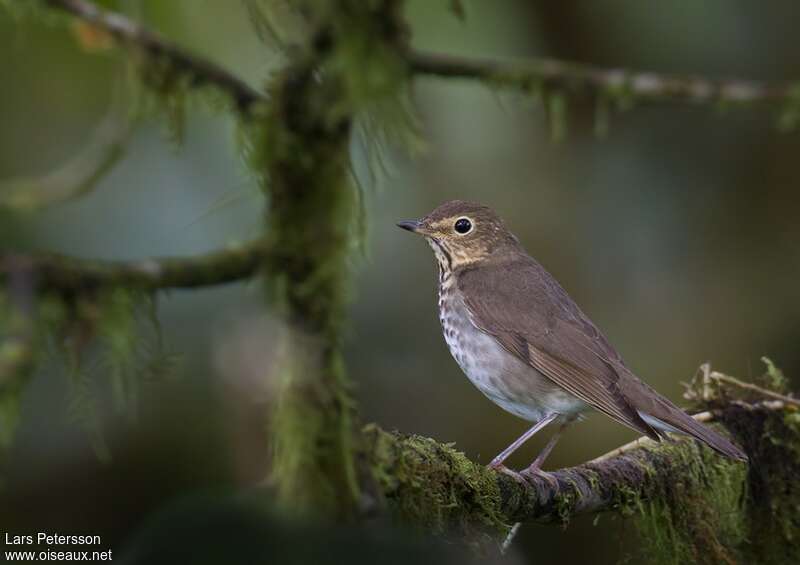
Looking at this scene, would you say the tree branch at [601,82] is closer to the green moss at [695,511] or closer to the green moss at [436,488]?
the green moss at [436,488]

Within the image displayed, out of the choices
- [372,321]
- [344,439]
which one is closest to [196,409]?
[372,321]

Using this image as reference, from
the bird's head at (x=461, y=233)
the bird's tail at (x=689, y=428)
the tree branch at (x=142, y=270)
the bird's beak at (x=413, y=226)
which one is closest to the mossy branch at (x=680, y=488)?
the bird's tail at (x=689, y=428)

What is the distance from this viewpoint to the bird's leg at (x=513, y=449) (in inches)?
159

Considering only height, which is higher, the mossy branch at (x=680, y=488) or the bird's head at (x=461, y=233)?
the bird's head at (x=461, y=233)

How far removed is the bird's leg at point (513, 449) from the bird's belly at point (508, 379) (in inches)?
1.6

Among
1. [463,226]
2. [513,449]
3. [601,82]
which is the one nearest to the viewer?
[601,82]

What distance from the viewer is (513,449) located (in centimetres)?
474

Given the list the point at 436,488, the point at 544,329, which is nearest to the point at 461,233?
the point at 544,329

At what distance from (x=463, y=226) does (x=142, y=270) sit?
3735mm

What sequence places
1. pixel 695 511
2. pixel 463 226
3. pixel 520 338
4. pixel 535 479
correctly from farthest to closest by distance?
pixel 463 226 < pixel 520 338 < pixel 695 511 < pixel 535 479

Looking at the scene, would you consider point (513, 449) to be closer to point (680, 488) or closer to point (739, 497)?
point (680, 488)

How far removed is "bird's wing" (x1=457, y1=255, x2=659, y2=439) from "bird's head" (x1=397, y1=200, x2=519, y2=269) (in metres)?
0.14

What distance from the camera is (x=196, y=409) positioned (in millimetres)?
6281

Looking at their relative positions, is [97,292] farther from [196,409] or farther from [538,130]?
[538,130]
